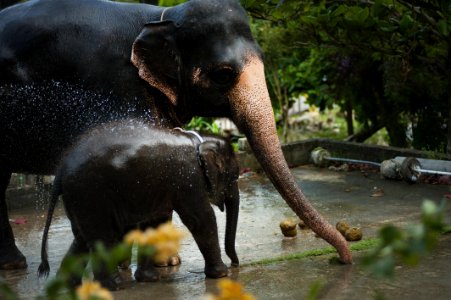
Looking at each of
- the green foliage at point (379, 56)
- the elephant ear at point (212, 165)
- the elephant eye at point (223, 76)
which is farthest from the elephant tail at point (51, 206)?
the green foliage at point (379, 56)

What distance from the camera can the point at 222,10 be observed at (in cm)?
545

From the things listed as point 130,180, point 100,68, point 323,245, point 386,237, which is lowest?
point 323,245

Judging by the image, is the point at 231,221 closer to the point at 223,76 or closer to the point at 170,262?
the point at 170,262

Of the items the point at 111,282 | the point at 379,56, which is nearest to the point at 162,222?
the point at 111,282

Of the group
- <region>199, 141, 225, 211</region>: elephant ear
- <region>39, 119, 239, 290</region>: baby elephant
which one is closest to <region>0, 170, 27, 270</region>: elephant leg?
<region>39, 119, 239, 290</region>: baby elephant

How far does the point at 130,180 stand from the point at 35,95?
1.09 meters

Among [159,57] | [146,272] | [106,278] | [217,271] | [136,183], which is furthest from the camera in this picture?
[159,57]

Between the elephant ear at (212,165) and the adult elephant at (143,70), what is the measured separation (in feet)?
1.34

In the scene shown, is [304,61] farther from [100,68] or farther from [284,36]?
[100,68]

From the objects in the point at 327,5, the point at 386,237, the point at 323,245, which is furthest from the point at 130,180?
the point at 327,5

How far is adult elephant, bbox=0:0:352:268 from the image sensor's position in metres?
5.36

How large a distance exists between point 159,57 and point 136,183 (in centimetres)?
103

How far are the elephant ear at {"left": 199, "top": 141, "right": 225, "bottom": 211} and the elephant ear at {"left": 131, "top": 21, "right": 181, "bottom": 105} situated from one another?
0.62 metres

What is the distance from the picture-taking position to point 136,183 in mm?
4777
